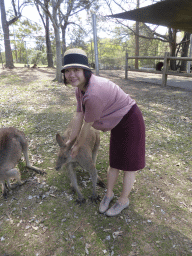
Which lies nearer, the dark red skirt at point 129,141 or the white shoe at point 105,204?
the dark red skirt at point 129,141

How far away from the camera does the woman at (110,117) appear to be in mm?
1610

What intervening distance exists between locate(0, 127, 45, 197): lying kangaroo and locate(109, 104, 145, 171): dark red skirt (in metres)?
1.42

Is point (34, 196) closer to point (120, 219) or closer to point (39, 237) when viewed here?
point (39, 237)

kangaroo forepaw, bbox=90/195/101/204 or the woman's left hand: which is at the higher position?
the woman's left hand

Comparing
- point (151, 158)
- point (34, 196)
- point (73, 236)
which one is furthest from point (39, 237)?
point (151, 158)

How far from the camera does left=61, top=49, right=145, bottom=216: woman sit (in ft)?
5.28

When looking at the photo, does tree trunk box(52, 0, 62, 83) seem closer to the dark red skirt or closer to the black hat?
the black hat

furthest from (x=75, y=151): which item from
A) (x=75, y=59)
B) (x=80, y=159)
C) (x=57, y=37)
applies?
(x=57, y=37)

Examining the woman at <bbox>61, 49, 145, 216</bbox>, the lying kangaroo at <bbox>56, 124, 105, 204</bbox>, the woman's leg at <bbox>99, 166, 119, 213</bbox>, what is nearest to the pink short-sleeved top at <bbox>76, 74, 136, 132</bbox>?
the woman at <bbox>61, 49, 145, 216</bbox>

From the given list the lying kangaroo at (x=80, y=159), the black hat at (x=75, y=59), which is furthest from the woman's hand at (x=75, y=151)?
A: the black hat at (x=75, y=59)

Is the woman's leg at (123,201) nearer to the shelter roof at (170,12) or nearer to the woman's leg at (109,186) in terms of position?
the woman's leg at (109,186)

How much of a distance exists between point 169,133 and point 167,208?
7.14ft

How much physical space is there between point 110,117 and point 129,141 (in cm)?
32

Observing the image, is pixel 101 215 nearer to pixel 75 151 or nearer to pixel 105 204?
pixel 105 204
